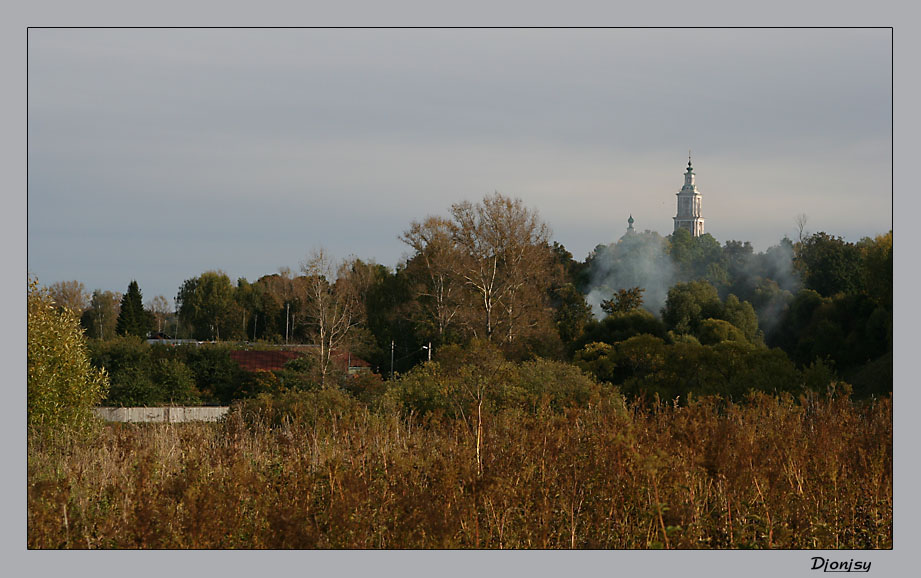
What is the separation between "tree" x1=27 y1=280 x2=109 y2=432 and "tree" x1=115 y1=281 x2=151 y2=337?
22.6 meters

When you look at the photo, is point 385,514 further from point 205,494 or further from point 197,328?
point 197,328

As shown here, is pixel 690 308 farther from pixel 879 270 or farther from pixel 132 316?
pixel 132 316

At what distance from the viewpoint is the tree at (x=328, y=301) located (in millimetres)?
31062

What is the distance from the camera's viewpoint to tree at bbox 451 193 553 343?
91.1ft

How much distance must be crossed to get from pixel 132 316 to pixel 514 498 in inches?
1305

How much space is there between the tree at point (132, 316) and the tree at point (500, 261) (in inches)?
565

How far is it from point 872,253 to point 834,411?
13.2 meters

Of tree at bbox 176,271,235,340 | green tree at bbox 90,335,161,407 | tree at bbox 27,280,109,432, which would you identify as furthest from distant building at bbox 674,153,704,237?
tree at bbox 176,271,235,340

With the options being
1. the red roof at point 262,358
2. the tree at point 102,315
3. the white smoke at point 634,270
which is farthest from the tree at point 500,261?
the tree at point 102,315

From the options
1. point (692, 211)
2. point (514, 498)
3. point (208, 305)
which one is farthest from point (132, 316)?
point (514, 498)

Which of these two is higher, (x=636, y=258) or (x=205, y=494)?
(x=636, y=258)

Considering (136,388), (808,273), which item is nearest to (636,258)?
(808,273)

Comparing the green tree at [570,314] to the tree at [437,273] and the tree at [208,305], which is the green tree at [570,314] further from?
the tree at [208,305]

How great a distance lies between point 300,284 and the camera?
111ft
